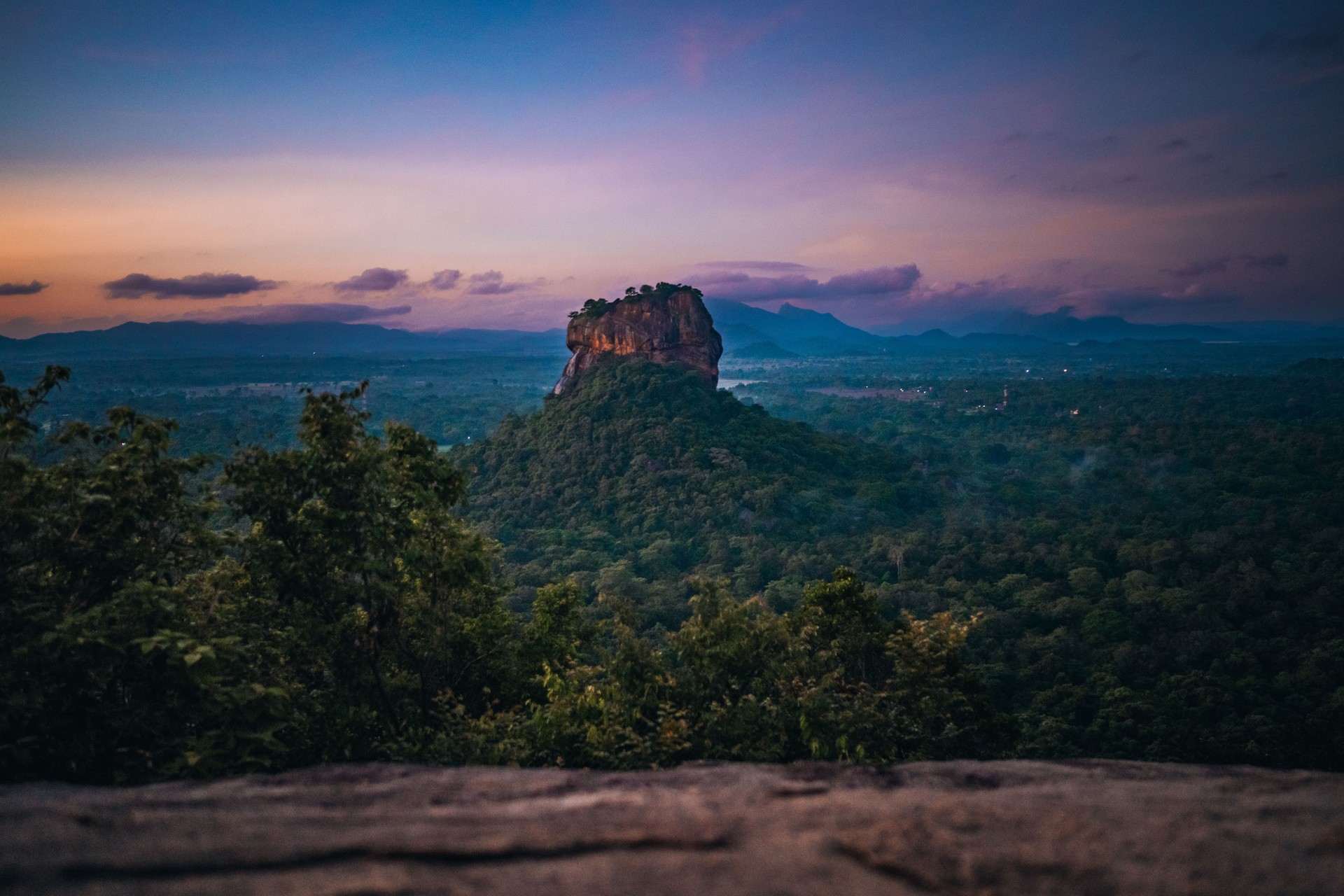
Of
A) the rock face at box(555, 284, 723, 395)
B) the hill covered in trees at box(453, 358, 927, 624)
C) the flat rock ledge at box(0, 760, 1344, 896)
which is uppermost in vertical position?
the rock face at box(555, 284, 723, 395)

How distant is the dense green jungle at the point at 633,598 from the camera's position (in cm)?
846

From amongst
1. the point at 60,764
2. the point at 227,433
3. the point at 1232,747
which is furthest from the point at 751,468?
the point at 227,433

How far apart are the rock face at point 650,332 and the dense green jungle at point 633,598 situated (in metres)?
3.55

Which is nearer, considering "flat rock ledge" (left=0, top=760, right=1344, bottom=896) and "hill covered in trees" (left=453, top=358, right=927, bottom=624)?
"flat rock ledge" (left=0, top=760, right=1344, bottom=896)

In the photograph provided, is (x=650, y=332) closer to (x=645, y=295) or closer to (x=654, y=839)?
(x=645, y=295)

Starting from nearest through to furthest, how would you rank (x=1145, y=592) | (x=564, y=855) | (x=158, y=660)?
(x=564, y=855)
(x=158, y=660)
(x=1145, y=592)

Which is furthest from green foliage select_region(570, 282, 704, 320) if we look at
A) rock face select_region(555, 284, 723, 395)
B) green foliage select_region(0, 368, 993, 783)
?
green foliage select_region(0, 368, 993, 783)

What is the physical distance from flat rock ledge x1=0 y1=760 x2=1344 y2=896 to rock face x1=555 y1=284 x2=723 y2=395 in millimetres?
73232

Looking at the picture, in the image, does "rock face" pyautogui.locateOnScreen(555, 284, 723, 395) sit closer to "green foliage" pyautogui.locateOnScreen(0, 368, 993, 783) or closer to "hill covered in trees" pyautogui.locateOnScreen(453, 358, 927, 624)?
"hill covered in trees" pyautogui.locateOnScreen(453, 358, 927, 624)

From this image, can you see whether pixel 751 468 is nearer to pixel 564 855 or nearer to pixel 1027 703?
pixel 1027 703

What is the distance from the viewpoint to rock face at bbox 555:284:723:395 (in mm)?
78562

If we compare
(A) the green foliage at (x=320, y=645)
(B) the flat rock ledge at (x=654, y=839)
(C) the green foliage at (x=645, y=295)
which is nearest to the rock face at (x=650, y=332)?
(C) the green foliage at (x=645, y=295)

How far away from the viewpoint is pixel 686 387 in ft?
247

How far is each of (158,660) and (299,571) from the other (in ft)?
9.50
